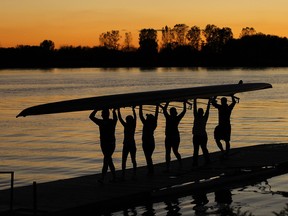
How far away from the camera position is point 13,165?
92.2 ft

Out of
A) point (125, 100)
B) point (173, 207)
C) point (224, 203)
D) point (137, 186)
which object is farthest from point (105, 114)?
point (224, 203)

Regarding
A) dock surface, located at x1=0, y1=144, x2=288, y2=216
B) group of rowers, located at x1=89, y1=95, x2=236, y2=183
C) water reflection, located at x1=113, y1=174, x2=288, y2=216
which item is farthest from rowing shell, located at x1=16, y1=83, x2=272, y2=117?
water reflection, located at x1=113, y1=174, x2=288, y2=216

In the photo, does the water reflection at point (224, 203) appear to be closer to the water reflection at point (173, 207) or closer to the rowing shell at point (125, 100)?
the water reflection at point (173, 207)

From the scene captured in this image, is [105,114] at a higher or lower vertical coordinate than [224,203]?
higher

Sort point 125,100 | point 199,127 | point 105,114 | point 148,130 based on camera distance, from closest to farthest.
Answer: point 105,114
point 125,100
point 148,130
point 199,127

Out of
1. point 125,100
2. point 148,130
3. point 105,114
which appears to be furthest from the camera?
point 148,130

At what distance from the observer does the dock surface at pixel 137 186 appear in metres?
15.0

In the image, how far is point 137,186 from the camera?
56.6ft

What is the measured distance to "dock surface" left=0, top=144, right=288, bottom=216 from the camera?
15.0m

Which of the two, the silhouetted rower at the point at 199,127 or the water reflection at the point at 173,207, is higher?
the silhouetted rower at the point at 199,127

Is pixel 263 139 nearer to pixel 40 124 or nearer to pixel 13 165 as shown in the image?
pixel 13 165

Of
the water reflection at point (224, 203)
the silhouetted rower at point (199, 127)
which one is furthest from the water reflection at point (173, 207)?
the silhouetted rower at point (199, 127)

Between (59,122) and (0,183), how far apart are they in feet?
100

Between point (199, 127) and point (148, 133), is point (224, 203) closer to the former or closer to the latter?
point (148, 133)
